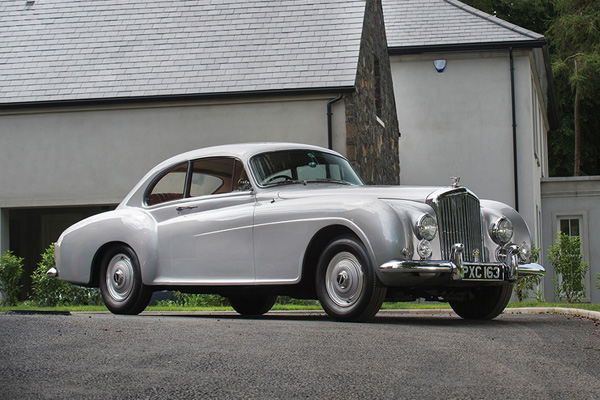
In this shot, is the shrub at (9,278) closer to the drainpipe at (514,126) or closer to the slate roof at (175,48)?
the slate roof at (175,48)

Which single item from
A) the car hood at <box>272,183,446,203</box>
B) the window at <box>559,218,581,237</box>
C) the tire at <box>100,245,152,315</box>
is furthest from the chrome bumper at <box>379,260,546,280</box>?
the window at <box>559,218,581,237</box>

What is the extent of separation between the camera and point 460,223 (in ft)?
25.3

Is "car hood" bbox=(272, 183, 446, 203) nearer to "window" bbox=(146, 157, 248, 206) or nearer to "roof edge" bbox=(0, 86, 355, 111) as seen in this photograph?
"window" bbox=(146, 157, 248, 206)

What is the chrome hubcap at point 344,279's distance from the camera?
7344 mm

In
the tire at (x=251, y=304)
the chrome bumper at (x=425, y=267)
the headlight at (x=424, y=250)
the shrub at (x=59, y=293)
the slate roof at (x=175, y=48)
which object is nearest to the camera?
the chrome bumper at (x=425, y=267)

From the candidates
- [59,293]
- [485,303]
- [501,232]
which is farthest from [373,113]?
[501,232]

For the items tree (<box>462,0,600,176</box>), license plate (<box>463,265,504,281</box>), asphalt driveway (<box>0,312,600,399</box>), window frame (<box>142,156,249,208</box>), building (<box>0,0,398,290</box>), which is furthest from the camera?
tree (<box>462,0,600,176</box>)

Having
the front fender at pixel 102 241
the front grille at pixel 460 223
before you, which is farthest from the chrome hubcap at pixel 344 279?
the front fender at pixel 102 241

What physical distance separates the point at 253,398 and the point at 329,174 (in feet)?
16.2

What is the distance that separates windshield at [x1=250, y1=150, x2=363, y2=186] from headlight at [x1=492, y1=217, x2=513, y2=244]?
66.1 inches

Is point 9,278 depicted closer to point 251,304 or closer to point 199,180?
point 251,304

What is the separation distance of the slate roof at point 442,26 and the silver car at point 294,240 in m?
13.2

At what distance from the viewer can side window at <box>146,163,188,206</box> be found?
30.2 feet

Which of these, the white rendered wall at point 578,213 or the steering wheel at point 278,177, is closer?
the steering wheel at point 278,177
